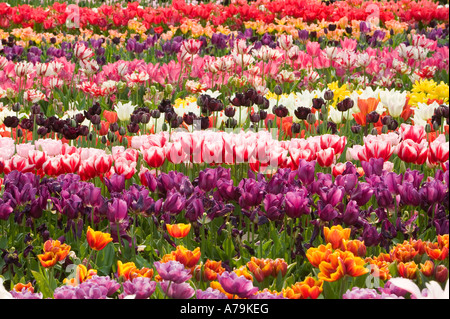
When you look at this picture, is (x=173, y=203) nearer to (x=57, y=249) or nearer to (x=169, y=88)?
(x=57, y=249)

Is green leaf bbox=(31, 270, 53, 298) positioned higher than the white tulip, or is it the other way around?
green leaf bbox=(31, 270, 53, 298)

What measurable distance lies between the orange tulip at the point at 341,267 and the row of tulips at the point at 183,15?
8951mm

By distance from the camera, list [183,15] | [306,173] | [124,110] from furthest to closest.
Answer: [183,15]
[124,110]
[306,173]

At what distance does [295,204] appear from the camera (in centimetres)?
266

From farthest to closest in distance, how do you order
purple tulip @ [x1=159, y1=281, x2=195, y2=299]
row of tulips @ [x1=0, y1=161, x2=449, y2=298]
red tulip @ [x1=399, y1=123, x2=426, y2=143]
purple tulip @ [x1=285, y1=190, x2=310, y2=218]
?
red tulip @ [x1=399, y1=123, x2=426, y2=143]
purple tulip @ [x1=285, y1=190, x2=310, y2=218]
row of tulips @ [x1=0, y1=161, x2=449, y2=298]
purple tulip @ [x1=159, y1=281, x2=195, y2=299]

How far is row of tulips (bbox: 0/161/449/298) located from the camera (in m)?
2.39

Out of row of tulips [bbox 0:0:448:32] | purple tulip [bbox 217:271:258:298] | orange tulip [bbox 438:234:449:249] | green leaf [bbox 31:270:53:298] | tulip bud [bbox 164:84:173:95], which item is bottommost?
row of tulips [bbox 0:0:448:32]

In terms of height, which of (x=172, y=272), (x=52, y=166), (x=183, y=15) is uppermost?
(x=172, y=272)

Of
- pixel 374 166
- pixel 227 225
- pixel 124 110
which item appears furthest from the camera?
pixel 124 110

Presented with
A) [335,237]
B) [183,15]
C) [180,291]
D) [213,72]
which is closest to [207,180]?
[335,237]

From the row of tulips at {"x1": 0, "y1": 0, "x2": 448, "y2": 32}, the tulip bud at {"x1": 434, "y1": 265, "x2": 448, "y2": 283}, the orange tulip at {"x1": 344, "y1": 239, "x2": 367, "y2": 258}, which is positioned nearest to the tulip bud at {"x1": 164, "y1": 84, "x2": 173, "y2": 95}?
the orange tulip at {"x1": 344, "y1": 239, "x2": 367, "y2": 258}

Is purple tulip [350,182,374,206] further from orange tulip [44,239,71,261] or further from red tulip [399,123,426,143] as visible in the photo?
orange tulip [44,239,71,261]

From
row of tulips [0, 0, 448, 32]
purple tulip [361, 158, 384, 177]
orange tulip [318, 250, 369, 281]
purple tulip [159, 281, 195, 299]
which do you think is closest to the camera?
purple tulip [159, 281, 195, 299]

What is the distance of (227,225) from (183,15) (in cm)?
916
